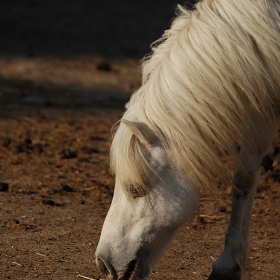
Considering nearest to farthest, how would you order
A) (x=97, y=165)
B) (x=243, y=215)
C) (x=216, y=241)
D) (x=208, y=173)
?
(x=208, y=173) < (x=243, y=215) < (x=216, y=241) < (x=97, y=165)

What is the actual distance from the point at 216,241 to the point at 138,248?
109cm

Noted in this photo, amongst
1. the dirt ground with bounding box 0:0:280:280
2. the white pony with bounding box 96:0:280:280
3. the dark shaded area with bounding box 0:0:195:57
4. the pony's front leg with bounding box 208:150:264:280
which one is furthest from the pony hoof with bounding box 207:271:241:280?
the dark shaded area with bounding box 0:0:195:57

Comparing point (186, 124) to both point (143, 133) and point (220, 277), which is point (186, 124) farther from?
point (220, 277)

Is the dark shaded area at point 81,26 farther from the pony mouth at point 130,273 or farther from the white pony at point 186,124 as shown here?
the pony mouth at point 130,273

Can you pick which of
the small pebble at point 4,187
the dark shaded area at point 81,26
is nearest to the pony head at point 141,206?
the small pebble at point 4,187

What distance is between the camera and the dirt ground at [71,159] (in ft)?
11.4

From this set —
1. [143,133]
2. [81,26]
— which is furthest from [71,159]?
[81,26]

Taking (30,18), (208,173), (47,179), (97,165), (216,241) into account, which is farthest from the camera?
(30,18)

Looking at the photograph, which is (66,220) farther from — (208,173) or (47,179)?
(208,173)

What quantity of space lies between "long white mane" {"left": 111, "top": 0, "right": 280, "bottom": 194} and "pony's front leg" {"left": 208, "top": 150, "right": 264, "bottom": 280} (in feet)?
0.80

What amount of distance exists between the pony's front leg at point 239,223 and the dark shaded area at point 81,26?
6.26 m

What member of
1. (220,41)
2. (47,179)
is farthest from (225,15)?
(47,179)

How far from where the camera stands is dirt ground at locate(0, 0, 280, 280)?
3486 millimetres

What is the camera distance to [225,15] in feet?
9.50
